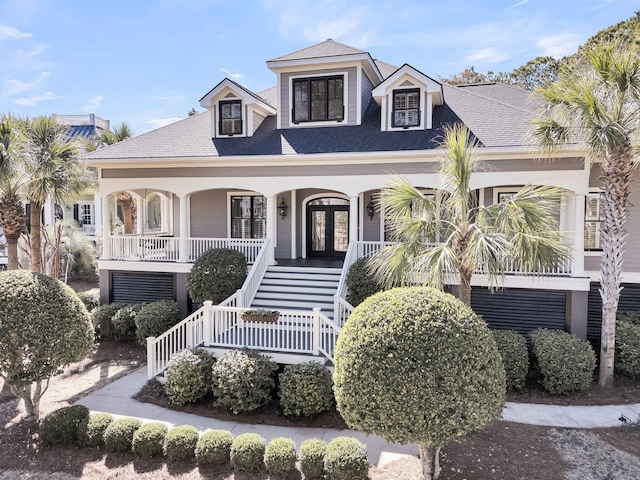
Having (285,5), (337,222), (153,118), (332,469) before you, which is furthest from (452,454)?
(153,118)

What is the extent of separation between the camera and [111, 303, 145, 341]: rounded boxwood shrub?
40.9 feet

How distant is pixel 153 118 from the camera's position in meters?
56.0

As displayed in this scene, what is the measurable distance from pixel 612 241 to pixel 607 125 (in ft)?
9.02

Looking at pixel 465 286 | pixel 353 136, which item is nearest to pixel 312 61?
pixel 353 136

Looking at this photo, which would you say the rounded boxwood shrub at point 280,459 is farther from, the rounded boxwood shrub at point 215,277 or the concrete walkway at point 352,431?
the rounded boxwood shrub at point 215,277

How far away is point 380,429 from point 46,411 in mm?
7603

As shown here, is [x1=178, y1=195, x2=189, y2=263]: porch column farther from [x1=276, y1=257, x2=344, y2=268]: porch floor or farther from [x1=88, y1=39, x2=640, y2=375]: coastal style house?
[x1=276, y1=257, x2=344, y2=268]: porch floor

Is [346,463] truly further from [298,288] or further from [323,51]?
[323,51]

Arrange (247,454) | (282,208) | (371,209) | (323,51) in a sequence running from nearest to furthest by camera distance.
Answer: (247,454), (371,209), (323,51), (282,208)

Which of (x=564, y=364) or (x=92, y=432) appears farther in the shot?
(x=564, y=364)

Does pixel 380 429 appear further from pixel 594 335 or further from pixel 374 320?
pixel 594 335

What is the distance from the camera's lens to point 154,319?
11.8 metres

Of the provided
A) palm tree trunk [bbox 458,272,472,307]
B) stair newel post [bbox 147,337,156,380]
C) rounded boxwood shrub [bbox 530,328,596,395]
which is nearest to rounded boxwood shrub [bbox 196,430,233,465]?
stair newel post [bbox 147,337,156,380]

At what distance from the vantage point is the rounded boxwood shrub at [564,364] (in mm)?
9055
